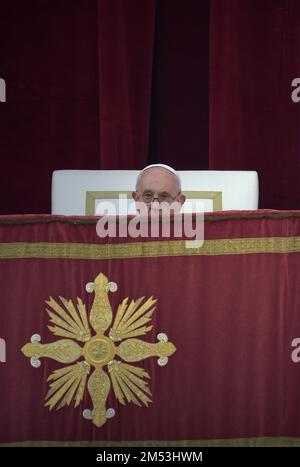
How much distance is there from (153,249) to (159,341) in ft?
0.70

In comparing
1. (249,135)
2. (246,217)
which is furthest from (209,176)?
(246,217)

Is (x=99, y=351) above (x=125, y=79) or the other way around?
the other way around

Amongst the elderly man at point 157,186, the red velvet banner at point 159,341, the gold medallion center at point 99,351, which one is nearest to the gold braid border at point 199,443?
the red velvet banner at point 159,341

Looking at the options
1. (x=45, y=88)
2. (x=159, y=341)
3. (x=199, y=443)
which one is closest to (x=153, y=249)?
(x=159, y=341)

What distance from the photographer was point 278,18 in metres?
2.99

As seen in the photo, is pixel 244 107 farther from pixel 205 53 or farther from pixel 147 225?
pixel 147 225

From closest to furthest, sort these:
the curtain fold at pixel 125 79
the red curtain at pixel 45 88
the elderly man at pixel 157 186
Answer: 1. the elderly man at pixel 157 186
2. the curtain fold at pixel 125 79
3. the red curtain at pixel 45 88

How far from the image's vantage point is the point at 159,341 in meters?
1.72

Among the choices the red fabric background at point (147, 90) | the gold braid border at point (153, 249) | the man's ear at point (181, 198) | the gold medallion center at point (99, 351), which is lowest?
the gold medallion center at point (99, 351)

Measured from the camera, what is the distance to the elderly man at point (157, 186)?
250 cm

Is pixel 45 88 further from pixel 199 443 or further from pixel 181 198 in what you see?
pixel 199 443

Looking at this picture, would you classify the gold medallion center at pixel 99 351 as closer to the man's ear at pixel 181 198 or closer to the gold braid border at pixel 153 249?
the gold braid border at pixel 153 249

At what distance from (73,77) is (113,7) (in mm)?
334

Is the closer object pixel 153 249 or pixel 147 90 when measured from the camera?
pixel 153 249
